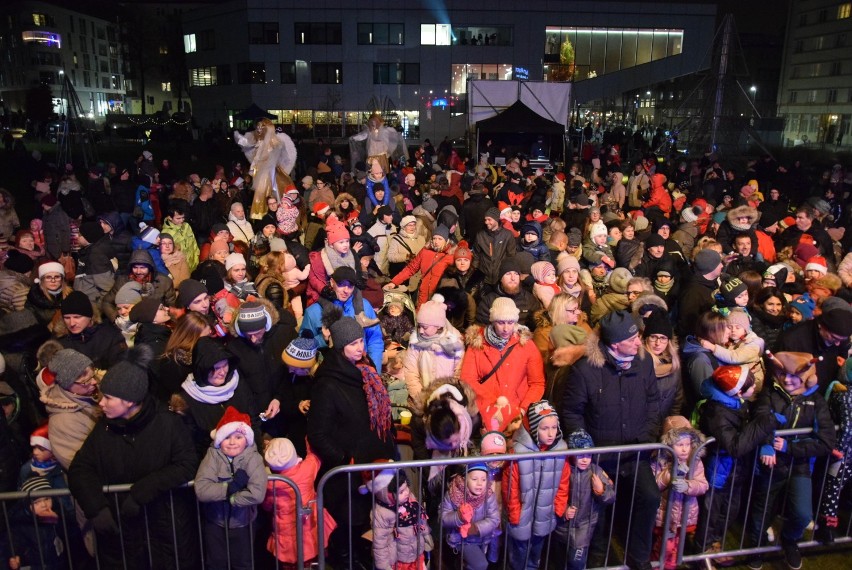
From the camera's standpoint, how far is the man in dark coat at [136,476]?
3.48 m

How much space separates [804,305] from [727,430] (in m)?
2.55

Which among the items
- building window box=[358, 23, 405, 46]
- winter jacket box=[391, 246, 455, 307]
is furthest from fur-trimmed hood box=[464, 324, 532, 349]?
building window box=[358, 23, 405, 46]

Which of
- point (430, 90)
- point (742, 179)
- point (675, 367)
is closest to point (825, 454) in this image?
point (675, 367)

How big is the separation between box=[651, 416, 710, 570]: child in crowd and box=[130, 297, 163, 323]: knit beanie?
4.06 meters

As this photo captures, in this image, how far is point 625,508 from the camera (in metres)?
4.44

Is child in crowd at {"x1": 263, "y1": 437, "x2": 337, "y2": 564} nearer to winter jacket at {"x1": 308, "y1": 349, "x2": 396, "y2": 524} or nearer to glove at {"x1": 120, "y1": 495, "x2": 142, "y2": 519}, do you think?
winter jacket at {"x1": 308, "y1": 349, "x2": 396, "y2": 524}

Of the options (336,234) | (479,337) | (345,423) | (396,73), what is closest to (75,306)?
(345,423)

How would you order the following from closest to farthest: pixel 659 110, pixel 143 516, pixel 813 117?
pixel 143 516
pixel 659 110
pixel 813 117

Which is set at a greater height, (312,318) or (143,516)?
(312,318)

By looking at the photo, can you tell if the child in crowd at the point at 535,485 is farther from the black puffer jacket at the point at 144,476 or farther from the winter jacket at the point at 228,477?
the black puffer jacket at the point at 144,476

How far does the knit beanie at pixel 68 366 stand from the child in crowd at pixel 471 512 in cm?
243

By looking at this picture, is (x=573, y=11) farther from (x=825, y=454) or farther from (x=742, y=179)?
(x=825, y=454)

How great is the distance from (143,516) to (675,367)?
3.85m

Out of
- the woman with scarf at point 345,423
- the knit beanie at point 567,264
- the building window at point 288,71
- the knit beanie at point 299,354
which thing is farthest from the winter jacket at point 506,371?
the building window at point 288,71
